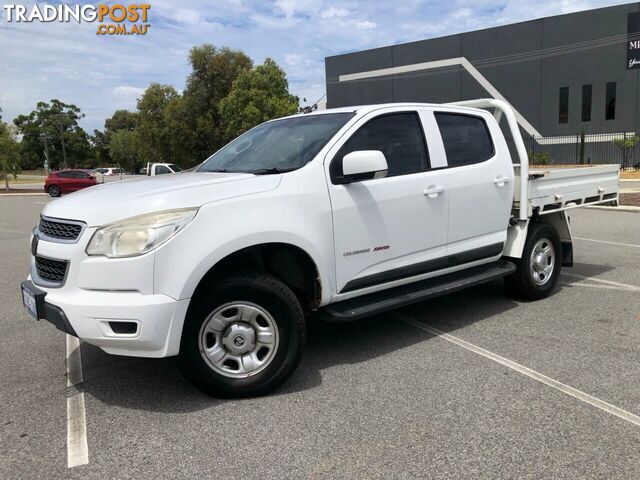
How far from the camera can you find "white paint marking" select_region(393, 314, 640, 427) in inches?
128

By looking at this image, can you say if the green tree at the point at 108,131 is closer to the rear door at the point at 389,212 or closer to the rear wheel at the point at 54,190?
the rear wheel at the point at 54,190

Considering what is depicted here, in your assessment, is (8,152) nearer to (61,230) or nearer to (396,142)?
(61,230)

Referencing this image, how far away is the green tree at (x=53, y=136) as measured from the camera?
80.4 m

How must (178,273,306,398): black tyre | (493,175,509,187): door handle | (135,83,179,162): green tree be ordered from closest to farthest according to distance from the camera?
(178,273,306,398): black tyre, (493,175,509,187): door handle, (135,83,179,162): green tree

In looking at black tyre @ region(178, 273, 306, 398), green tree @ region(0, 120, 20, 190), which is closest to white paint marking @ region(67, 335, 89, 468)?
black tyre @ region(178, 273, 306, 398)

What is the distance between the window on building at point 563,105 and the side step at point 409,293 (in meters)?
32.1

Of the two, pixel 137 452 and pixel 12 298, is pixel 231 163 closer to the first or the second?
pixel 137 452

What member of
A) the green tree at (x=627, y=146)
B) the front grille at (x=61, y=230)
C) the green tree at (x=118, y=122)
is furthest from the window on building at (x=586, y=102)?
the green tree at (x=118, y=122)

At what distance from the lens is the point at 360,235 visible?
400 cm

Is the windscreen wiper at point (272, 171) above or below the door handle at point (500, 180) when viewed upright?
above

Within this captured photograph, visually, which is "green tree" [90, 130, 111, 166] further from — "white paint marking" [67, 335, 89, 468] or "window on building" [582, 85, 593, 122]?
"white paint marking" [67, 335, 89, 468]

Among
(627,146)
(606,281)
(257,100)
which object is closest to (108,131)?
(257,100)

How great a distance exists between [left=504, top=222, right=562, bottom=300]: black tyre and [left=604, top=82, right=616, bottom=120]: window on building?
3032 centimetres


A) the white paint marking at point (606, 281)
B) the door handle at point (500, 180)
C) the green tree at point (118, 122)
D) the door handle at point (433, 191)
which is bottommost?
the white paint marking at point (606, 281)
